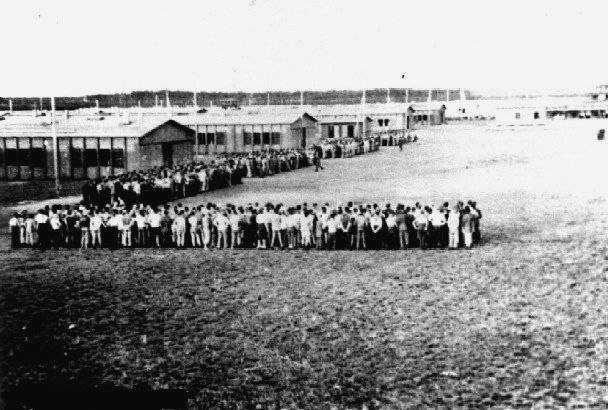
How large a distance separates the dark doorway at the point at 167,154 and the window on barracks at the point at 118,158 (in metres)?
3.23

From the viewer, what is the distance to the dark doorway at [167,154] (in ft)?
129

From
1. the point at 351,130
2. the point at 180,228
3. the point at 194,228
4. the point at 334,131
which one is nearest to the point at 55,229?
the point at 180,228

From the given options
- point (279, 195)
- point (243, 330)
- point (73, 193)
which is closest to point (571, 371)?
point (243, 330)

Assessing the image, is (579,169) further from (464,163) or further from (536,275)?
(536,275)

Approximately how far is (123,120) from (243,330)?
30.5 meters

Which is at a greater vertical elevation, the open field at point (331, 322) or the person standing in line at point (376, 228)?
the person standing in line at point (376, 228)

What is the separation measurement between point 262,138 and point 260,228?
3457 cm

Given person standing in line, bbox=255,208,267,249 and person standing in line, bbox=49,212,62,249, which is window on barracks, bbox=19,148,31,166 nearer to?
person standing in line, bbox=49,212,62,249

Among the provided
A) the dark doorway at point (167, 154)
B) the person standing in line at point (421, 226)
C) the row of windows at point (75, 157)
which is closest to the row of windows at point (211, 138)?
the dark doorway at point (167, 154)

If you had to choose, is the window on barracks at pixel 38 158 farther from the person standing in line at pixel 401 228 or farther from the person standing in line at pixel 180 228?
the person standing in line at pixel 401 228

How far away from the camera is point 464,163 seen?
41969mm

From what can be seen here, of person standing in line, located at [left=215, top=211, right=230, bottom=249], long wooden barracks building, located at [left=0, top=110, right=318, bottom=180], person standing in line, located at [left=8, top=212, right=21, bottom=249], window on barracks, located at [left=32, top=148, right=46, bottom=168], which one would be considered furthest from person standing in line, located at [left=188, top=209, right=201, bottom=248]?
window on barracks, located at [left=32, top=148, right=46, bottom=168]

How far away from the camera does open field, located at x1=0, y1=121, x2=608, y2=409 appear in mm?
9555

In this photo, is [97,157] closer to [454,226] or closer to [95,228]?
[95,228]
